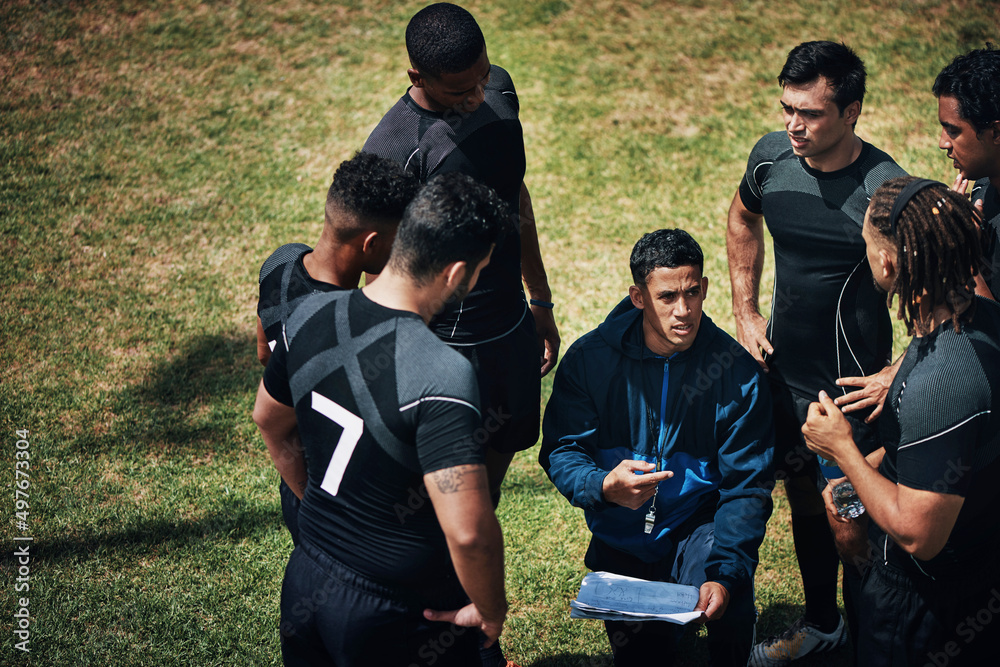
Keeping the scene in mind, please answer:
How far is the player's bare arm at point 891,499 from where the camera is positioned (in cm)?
241

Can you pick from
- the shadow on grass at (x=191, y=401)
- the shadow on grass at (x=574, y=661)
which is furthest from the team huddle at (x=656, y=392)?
the shadow on grass at (x=191, y=401)

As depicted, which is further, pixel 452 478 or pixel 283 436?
pixel 283 436

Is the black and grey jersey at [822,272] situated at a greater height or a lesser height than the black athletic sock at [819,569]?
greater

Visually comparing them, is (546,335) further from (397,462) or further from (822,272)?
(397,462)

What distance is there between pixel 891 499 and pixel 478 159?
216cm

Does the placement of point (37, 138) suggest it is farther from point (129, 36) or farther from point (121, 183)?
point (129, 36)

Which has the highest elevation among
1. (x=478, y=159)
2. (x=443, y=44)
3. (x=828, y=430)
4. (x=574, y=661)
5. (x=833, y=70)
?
(x=833, y=70)

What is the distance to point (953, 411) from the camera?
2359mm

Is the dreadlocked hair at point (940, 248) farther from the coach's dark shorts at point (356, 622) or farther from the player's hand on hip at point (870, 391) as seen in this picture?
the coach's dark shorts at point (356, 622)

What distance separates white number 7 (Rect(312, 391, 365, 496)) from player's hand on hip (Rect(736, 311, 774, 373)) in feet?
7.48

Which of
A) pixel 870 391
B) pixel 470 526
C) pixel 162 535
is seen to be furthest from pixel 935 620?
pixel 162 535

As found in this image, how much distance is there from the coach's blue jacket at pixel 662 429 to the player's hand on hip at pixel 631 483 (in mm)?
72

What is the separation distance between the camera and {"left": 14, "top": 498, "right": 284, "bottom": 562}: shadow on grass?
4.63 metres

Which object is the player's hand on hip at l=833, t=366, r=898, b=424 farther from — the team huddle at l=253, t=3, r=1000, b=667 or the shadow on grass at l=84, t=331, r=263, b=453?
the shadow on grass at l=84, t=331, r=263, b=453
